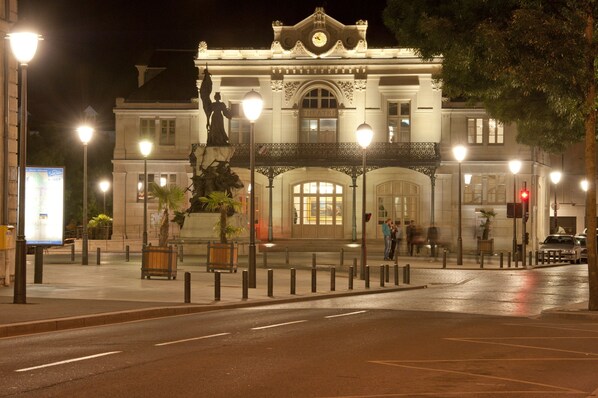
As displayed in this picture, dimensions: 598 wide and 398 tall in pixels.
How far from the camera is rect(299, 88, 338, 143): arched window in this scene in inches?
2685

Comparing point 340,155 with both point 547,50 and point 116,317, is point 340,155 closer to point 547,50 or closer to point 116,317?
point 547,50

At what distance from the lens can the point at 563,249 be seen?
52938 mm

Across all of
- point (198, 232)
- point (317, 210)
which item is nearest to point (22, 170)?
point (198, 232)

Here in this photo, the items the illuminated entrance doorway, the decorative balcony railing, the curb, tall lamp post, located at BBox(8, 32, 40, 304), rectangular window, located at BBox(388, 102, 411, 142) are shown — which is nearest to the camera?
the curb

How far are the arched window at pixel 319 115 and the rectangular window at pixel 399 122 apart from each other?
10.8 ft

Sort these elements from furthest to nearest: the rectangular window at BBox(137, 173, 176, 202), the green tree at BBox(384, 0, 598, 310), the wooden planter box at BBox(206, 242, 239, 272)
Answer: the rectangular window at BBox(137, 173, 176, 202) → the wooden planter box at BBox(206, 242, 239, 272) → the green tree at BBox(384, 0, 598, 310)

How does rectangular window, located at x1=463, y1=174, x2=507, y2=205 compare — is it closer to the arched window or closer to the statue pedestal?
the arched window

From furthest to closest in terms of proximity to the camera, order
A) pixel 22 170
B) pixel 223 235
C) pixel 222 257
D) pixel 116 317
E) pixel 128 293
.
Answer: pixel 223 235 → pixel 222 257 → pixel 128 293 → pixel 22 170 → pixel 116 317

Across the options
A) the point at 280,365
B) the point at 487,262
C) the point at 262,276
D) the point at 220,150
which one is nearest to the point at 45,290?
the point at 262,276

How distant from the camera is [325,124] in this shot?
68438 mm

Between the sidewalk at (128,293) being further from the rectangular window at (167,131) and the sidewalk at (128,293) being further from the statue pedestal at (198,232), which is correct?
the rectangular window at (167,131)

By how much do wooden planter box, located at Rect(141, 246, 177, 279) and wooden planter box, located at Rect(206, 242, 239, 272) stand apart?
12.6 ft

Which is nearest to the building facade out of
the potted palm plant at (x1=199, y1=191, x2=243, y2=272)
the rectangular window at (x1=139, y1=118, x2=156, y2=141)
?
the rectangular window at (x1=139, y1=118, x2=156, y2=141)

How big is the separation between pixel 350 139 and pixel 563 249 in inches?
726
